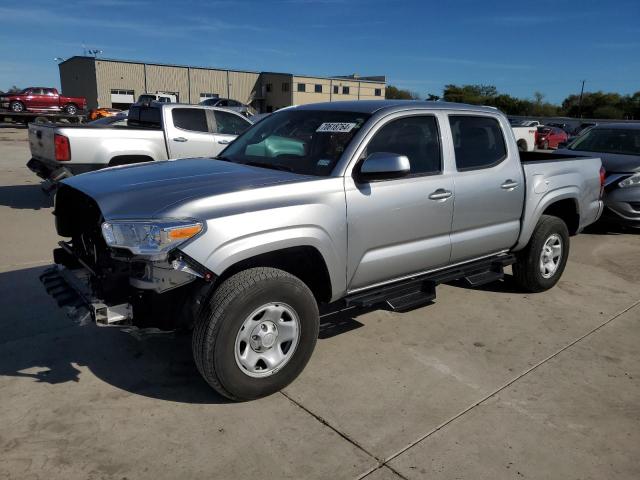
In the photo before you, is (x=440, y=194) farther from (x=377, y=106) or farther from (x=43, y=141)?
(x=43, y=141)

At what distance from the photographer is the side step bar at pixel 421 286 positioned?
12.6 feet

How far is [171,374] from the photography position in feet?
11.9

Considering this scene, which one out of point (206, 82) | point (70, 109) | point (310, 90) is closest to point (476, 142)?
point (70, 109)

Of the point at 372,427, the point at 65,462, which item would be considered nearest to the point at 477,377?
the point at 372,427

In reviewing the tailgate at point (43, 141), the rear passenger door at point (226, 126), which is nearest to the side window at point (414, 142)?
the rear passenger door at point (226, 126)

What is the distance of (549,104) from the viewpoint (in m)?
86.4

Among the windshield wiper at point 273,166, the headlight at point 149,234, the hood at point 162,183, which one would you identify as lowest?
the headlight at point 149,234

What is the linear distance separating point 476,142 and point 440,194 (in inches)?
33.5

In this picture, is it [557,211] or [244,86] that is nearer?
[557,211]

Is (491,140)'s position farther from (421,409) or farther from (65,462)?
(65,462)

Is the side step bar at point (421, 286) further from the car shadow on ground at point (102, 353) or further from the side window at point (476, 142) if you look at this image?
the side window at point (476, 142)

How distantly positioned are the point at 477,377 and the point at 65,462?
265 centimetres

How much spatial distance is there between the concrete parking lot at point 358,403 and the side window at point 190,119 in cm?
472

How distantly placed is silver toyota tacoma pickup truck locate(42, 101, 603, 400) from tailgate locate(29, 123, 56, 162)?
4.65m
